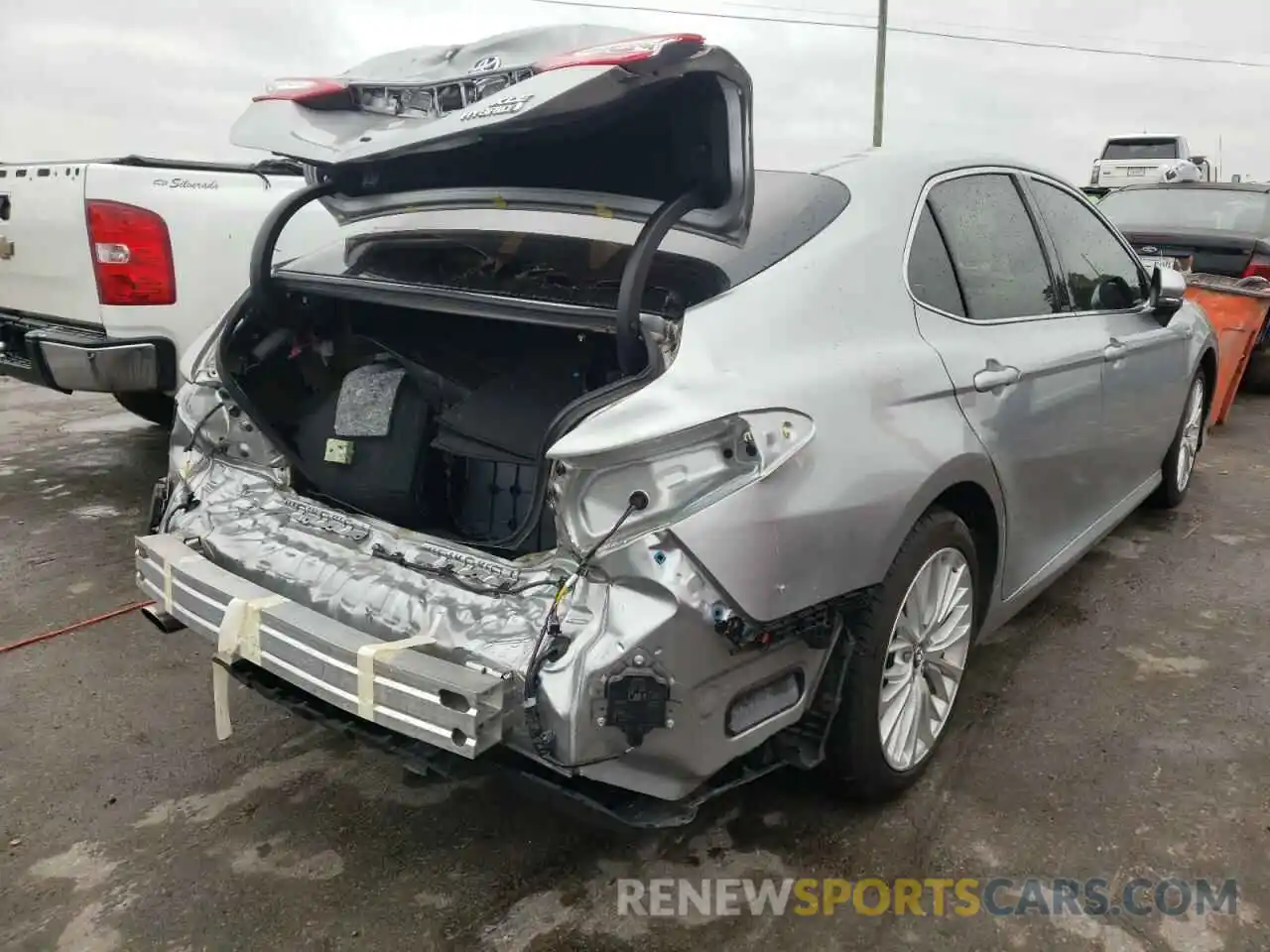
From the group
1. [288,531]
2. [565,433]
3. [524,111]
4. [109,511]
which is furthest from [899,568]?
[109,511]

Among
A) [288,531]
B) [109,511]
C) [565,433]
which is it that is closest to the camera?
[565,433]

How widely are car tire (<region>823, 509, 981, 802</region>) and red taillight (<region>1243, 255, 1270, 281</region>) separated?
6.00 m

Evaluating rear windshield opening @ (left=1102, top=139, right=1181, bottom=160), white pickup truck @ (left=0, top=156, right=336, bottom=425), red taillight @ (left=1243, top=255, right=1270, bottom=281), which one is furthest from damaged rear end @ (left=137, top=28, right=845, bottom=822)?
rear windshield opening @ (left=1102, top=139, right=1181, bottom=160)

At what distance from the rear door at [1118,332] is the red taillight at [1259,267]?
3.72 meters

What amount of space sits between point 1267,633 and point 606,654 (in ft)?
10.1

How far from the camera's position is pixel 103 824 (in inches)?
101

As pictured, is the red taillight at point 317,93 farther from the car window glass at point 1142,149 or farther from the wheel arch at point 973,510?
the car window glass at point 1142,149

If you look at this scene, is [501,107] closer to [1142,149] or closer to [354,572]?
[354,572]

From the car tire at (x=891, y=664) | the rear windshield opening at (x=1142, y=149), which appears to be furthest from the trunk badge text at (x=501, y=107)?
the rear windshield opening at (x=1142, y=149)

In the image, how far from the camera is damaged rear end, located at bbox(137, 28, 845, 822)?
1880 millimetres

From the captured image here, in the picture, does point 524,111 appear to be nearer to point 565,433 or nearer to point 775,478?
point 565,433

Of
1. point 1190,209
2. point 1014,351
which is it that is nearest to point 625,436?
point 1014,351

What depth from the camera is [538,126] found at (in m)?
2.20

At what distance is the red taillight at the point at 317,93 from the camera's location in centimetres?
264
